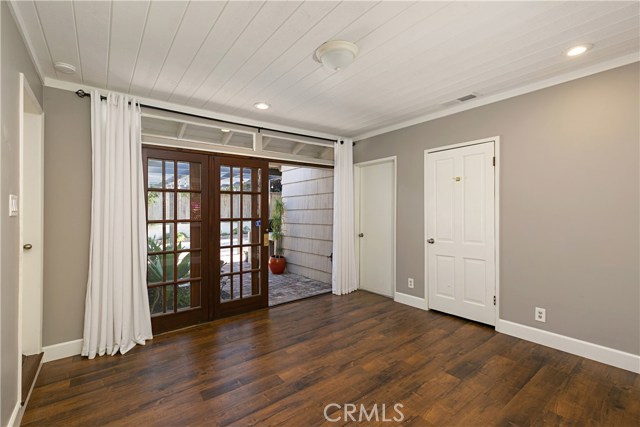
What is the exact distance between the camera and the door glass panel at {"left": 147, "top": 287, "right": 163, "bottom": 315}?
3264mm

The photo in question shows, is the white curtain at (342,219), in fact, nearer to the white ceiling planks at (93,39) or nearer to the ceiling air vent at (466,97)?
the ceiling air vent at (466,97)

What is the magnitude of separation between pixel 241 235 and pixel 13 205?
7.55 feet

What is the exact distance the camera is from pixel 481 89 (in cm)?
306

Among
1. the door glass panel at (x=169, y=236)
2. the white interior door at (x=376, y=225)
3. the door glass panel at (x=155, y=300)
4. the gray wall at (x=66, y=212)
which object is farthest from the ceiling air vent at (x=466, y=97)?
the door glass panel at (x=155, y=300)

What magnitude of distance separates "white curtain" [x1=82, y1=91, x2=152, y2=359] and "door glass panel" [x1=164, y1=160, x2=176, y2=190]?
0.32 m

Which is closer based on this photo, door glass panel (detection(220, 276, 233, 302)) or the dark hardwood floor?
the dark hardwood floor

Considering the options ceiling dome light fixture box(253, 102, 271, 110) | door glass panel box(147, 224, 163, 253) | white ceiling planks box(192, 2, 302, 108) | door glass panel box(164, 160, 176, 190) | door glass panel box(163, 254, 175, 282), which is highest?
ceiling dome light fixture box(253, 102, 271, 110)

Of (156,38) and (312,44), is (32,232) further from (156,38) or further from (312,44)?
(312,44)

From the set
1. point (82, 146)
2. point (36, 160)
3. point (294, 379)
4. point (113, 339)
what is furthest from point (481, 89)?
point (113, 339)


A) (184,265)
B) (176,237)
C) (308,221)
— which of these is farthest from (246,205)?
(308,221)

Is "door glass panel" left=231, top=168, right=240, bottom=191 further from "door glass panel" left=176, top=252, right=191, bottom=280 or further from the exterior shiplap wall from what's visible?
the exterior shiplap wall

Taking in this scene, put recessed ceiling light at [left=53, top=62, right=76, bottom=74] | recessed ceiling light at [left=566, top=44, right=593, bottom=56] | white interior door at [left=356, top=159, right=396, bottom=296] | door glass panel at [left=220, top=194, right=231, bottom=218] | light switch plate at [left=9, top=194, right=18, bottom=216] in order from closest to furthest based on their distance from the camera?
light switch plate at [left=9, top=194, right=18, bottom=216], recessed ceiling light at [left=566, top=44, right=593, bottom=56], recessed ceiling light at [left=53, top=62, right=76, bottom=74], door glass panel at [left=220, top=194, right=231, bottom=218], white interior door at [left=356, top=159, right=396, bottom=296]

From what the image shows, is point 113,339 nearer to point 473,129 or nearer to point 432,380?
point 432,380

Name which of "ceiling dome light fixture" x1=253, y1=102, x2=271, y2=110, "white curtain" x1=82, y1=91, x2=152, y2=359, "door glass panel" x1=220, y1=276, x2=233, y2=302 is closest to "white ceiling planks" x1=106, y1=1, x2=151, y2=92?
"white curtain" x1=82, y1=91, x2=152, y2=359
